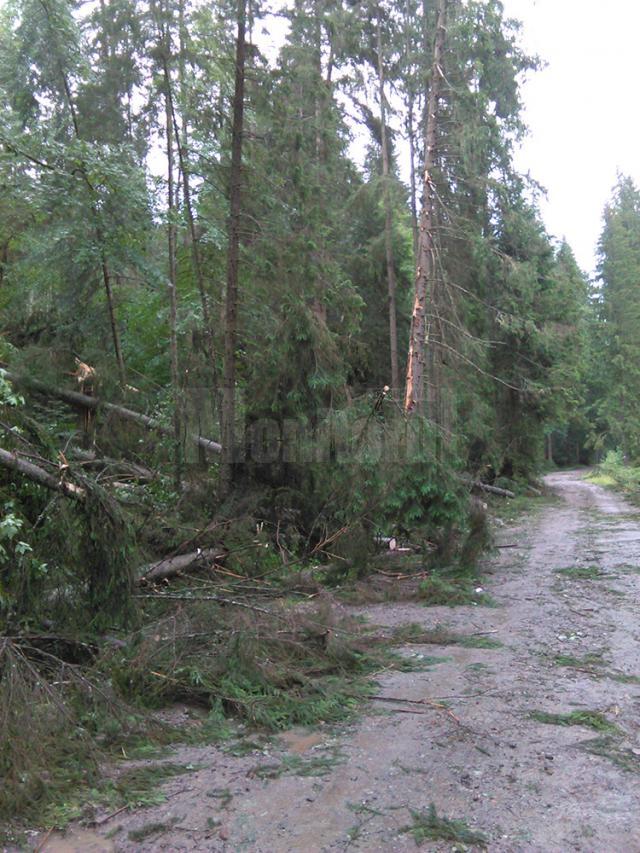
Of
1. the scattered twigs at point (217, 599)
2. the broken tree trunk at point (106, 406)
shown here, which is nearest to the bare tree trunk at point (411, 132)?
the broken tree trunk at point (106, 406)

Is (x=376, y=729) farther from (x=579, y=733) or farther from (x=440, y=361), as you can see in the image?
(x=440, y=361)

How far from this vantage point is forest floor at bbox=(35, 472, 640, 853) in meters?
3.17

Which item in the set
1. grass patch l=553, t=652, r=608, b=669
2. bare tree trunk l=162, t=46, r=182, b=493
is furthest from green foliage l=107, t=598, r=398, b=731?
bare tree trunk l=162, t=46, r=182, b=493

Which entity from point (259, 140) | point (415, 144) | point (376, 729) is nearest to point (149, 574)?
point (376, 729)

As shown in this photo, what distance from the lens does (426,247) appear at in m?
12.5

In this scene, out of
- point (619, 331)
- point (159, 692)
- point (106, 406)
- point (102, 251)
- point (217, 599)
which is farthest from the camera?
point (619, 331)

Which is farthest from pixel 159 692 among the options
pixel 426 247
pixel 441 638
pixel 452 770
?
pixel 426 247

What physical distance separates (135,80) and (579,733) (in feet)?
42.7

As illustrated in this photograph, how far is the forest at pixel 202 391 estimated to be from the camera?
193 inches

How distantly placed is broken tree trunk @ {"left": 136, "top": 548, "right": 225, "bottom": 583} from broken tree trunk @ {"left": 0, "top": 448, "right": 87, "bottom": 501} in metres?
1.97

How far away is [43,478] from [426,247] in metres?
9.25

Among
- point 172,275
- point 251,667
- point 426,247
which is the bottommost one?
point 251,667

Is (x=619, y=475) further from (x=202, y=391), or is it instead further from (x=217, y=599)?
(x=217, y=599)

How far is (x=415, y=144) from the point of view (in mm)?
21016
